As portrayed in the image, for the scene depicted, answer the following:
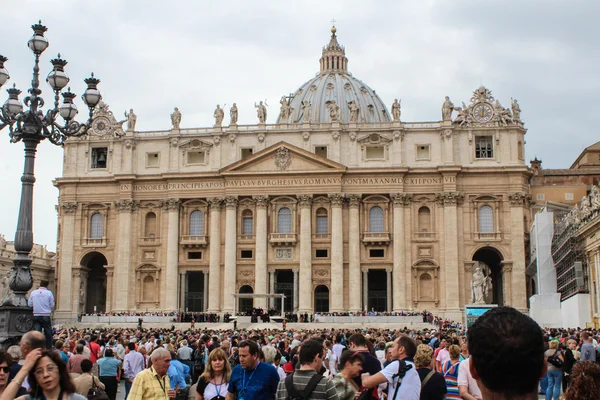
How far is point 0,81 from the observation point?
61.8ft

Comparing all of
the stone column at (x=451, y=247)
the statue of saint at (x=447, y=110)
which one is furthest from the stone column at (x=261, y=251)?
the statue of saint at (x=447, y=110)

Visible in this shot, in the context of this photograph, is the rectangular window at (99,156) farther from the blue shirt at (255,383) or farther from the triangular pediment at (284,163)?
the blue shirt at (255,383)

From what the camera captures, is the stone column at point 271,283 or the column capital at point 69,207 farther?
the column capital at point 69,207

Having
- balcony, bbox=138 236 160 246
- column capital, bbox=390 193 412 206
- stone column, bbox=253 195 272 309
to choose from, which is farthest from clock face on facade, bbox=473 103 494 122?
balcony, bbox=138 236 160 246

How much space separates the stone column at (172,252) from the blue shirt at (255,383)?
56.7m

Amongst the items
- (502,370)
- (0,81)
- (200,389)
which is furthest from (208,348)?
(502,370)

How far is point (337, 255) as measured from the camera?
63.9m

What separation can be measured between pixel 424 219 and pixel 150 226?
23.7 meters

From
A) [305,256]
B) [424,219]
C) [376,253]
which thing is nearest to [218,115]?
[305,256]

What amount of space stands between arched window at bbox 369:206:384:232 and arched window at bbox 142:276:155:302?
1938 centimetres

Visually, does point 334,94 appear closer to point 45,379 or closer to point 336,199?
point 336,199

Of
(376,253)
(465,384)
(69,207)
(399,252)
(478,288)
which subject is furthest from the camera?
(69,207)

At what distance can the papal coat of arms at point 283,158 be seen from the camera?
6475 cm

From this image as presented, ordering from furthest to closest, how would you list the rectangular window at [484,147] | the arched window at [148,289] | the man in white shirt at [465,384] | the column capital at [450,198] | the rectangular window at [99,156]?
the rectangular window at [99,156], the arched window at [148,289], the rectangular window at [484,147], the column capital at [450,198], the man in white shirt at [465,384]
